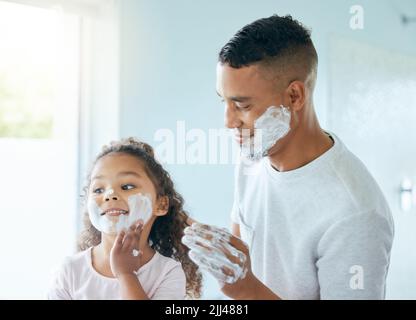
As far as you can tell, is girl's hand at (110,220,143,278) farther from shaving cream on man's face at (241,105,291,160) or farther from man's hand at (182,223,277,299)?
shaving cream on man's face at (241,105,291,160)

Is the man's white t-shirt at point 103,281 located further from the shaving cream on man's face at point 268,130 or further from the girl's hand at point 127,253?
the shaving cream on man's face at point 268,130

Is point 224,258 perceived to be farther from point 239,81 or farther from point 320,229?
point 239,81

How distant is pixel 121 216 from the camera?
931 mm

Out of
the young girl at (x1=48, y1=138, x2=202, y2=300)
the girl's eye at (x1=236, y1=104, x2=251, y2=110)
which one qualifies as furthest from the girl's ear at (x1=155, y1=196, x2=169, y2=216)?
the girl's eye at (x1=236, y1=104, x2=251, y2=110)

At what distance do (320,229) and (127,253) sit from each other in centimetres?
34

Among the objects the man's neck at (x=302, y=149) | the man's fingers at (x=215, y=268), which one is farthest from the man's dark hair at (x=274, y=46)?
the man's fingers at (x=215, y=268)

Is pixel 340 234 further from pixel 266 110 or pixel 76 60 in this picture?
pixel 76 60

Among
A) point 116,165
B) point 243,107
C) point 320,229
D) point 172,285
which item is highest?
point 243,107

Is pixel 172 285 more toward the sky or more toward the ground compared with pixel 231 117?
more toward the ground

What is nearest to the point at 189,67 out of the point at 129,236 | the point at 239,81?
the point at 239,81

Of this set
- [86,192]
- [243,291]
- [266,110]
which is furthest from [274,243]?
[86,192]

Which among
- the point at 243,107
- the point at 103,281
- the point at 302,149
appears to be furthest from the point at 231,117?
the point at 103,281

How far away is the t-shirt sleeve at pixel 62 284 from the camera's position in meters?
0.96

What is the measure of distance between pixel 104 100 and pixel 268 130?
304 mm
